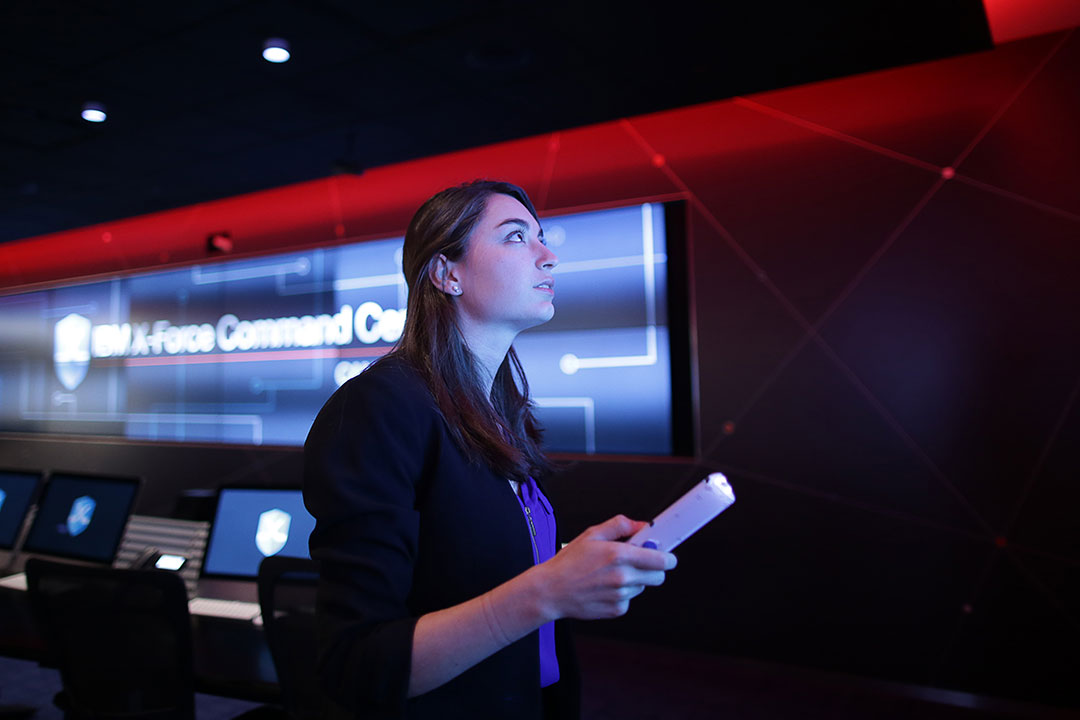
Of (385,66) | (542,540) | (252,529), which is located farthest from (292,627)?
(385,66)

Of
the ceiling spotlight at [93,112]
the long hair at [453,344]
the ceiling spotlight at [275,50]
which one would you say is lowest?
the long hair at [453,344]

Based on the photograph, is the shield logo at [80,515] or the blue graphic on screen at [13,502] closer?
the shield logo at [80,515]

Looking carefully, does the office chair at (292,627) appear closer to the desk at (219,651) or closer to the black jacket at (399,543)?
the desk at (219,651)

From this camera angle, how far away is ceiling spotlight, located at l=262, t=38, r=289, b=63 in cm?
298

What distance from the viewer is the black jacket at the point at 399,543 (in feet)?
2.60

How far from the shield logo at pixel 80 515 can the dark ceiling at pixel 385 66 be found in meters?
1.94

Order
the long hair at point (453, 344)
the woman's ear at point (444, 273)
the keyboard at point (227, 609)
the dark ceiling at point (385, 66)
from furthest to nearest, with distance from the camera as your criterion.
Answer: the dark ceiling at point (385, 66) < the keyboard at point (227, 609) < the woman's ear at point (444, 273) < the long hair at point (453, 344)

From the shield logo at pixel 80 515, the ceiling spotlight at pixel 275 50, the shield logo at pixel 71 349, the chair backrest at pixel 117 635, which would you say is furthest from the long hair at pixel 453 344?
the shield logo at pixel 71 349

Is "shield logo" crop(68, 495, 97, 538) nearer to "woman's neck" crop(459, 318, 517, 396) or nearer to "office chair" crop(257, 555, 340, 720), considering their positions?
"office chair" crop(257, 555, 340, 720)

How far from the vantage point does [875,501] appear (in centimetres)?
337

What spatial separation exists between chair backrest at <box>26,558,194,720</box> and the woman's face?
1.29m

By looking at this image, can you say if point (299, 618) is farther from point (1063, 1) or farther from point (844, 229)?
point (1063, 1)

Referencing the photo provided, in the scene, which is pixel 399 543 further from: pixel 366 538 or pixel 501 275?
pixel 501 275

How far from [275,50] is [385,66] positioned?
0.47 meters
